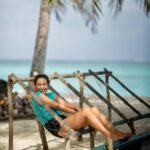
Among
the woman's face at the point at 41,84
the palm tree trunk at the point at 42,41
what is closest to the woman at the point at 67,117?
the woman's face at the point at 41,84

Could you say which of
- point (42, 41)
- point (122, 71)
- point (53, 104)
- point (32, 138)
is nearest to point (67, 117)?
point (53, 104)

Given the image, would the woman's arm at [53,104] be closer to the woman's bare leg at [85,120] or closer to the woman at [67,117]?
the woman at [67,117]

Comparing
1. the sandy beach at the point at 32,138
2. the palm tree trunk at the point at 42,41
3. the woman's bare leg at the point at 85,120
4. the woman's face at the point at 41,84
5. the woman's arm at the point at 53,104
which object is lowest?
the sandy beach at the point at 32,138

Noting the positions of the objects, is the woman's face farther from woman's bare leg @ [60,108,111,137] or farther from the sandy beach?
the sandy beach

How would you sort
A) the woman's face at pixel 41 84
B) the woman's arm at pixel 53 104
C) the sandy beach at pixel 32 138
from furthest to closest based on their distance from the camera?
the sandy beach at pixel 32 138 → the woman's face at pixel 41 84 → the woman's arm at pixel 53 104

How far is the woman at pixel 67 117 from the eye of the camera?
4375 millimetres

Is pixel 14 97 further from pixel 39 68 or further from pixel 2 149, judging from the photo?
pixel 2 149

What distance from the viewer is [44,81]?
484 centimetres

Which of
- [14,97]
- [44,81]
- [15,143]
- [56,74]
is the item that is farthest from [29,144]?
[14,97]

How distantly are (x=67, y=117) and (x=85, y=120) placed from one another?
0.34 m

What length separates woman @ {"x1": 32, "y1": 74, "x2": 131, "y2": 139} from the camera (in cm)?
438

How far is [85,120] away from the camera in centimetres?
454

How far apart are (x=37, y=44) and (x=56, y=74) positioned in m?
4.58

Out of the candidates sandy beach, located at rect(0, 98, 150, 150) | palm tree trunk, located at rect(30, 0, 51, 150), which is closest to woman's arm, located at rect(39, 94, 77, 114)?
Answer: sandy beach, located at rect(0, 98, 150, 150)
